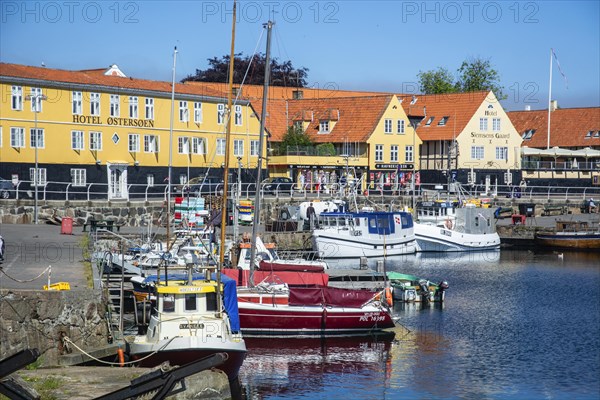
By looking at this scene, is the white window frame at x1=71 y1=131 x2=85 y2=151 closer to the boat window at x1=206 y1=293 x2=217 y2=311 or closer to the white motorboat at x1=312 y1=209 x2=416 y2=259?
the white motorboat at x1=312 y1=209 x2=416 y2=259

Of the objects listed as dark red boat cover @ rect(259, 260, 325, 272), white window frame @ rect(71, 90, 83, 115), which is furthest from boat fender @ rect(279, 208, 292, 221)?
dark red boat cover @ rect(259, 260, 325, 272)

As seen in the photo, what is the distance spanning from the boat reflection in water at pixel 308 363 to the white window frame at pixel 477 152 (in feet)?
176

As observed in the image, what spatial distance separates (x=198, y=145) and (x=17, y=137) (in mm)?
13851

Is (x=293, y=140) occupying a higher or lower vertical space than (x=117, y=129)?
lower

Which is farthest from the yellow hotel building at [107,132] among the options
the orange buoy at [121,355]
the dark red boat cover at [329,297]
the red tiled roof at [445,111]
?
the orange buoy at [121,355]

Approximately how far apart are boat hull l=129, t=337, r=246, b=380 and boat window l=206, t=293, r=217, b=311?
104 centimetres

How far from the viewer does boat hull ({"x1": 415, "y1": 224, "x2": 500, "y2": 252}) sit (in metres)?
60.8

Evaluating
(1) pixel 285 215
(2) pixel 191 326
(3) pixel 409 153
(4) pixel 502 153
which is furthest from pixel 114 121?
(2) pixel 191 326

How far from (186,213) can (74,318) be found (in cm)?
2433

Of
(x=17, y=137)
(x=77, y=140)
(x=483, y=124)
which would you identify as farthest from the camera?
(x=483, y=124)

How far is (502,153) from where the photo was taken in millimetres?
84938

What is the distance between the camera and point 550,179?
85.4 metres

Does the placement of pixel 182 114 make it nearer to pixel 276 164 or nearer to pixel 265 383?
pixel 276 164

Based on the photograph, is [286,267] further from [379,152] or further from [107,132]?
[379,152]
